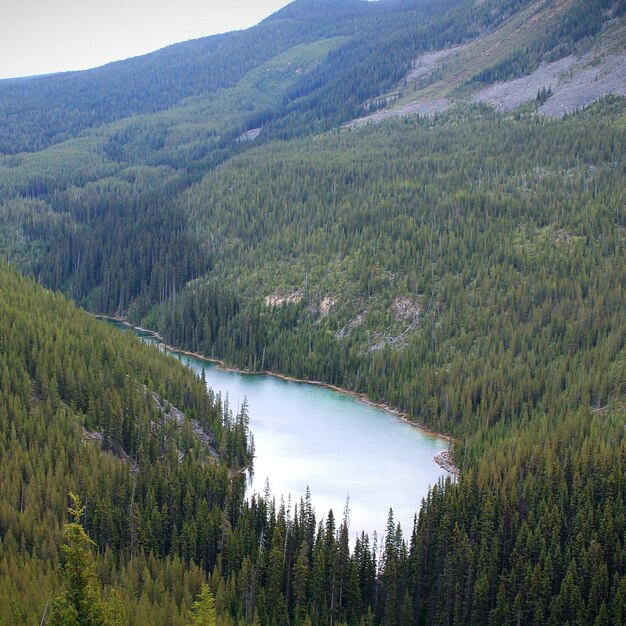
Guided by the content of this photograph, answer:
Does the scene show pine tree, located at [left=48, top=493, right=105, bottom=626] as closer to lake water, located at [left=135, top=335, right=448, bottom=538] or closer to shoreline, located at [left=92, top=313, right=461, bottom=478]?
lake water, located at [left=135, top=335, right=448, bottom=538]

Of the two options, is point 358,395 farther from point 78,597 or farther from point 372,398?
point 78,597

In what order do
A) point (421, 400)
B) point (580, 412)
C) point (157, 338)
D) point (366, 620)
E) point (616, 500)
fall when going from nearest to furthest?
1. point (366, 620)
2. point (616, 500)
3. point (580, 412)
4. point (421, 400)
5. point (157, 338)

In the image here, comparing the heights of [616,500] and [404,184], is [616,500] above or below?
below

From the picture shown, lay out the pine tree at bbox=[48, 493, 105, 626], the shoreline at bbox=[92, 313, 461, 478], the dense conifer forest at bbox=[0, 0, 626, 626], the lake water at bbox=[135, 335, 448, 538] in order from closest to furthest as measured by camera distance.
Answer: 1. the pine tree at bbox=[48, 493, 105, 626]
2. the dense conifer forest at bbox=[0, 0, 626, 626]
3. the lake water at bbox=[135, 335, 448, 538]
4. the shoreline at bbox=[92, 313, 461, 478]

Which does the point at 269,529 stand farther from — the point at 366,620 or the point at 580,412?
the point at 580,412

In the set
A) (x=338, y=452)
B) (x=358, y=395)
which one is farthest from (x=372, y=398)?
(x=338, y=452)

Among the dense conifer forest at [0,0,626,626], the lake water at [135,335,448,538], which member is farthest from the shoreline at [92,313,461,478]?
the dense conifer forest at [0,0,626,626]

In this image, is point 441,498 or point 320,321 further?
point 320,321

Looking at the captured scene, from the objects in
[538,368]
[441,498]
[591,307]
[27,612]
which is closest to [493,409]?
[538,368]
